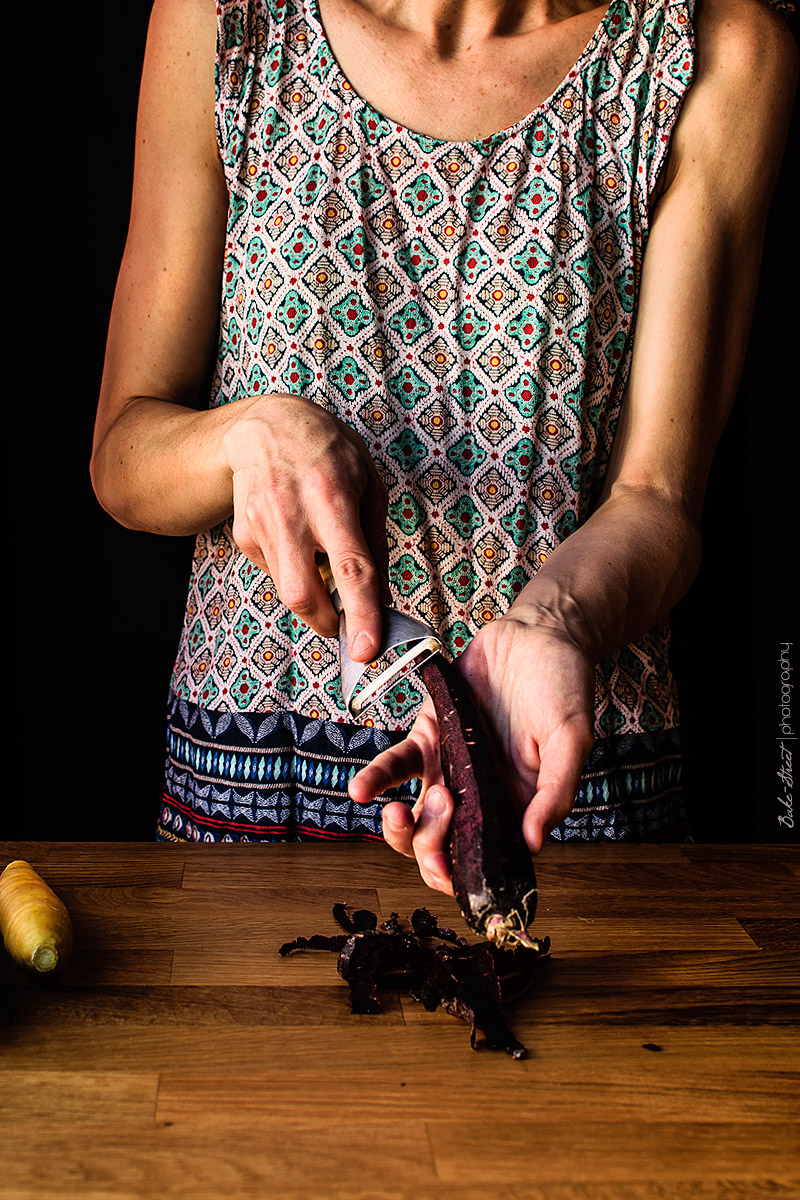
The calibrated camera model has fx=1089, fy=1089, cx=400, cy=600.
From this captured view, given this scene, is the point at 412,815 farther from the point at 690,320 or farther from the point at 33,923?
the point at 690,320

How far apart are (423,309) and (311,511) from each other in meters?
0.43

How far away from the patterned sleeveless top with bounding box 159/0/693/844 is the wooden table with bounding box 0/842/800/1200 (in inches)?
9.9

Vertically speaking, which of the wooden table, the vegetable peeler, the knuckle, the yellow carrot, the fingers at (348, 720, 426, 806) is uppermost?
the knuckle

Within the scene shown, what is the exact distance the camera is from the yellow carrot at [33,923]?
2.88 feet

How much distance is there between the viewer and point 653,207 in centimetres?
134

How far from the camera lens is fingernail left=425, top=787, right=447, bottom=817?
897 millimetres

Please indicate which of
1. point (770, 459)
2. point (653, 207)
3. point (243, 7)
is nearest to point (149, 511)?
point (243, 7)

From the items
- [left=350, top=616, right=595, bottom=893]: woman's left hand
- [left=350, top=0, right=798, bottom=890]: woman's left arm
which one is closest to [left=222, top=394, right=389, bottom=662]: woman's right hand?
[left=350, top=616, right=595, bottom=893]: woman's left hand

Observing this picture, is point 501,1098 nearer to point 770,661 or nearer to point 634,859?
point 634,859

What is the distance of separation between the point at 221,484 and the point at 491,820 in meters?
0.46

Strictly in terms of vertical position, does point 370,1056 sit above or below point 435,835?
below

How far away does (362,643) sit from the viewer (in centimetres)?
92

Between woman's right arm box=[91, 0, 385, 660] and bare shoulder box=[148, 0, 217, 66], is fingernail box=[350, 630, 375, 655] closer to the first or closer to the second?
woman's right arm box=[91, 0, 385, 660]

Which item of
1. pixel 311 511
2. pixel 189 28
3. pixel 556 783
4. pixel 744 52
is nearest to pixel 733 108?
pixel 744 52
